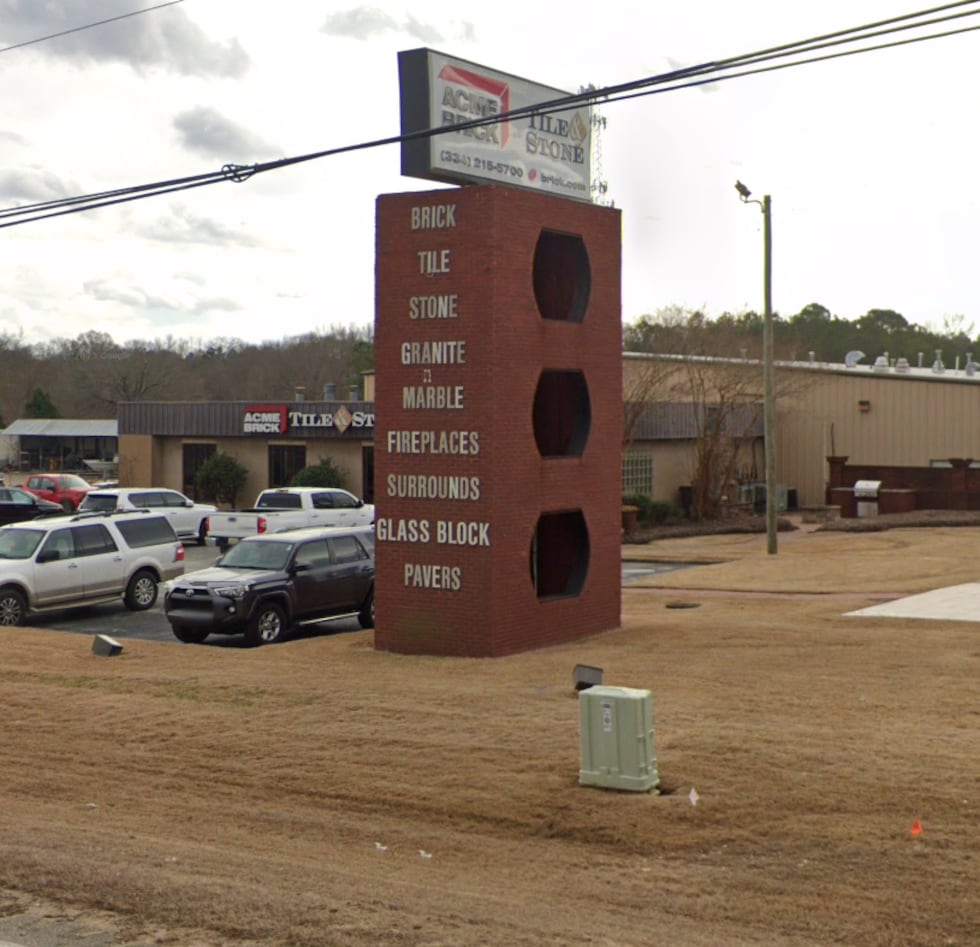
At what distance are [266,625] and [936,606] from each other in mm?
11044

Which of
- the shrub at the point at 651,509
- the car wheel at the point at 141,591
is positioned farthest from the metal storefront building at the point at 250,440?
the car wheel at the point at 141,591

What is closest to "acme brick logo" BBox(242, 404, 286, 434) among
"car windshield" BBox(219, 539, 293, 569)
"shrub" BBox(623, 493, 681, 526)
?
"shrub" BBox(623, 493, 681, 526)

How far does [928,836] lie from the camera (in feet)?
31.1

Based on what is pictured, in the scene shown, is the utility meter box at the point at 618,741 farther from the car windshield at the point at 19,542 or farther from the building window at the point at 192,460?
the building window at the point at 192,460

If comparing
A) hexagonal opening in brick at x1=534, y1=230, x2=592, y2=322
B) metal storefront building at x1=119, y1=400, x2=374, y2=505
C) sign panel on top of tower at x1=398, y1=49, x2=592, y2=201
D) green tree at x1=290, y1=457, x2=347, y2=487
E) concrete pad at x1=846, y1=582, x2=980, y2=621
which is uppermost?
sign panel on top of tower at x1=398, y1=49, x2=592, y2=201

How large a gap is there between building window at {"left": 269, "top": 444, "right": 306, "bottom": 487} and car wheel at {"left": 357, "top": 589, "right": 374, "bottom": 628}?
2536 centimetres

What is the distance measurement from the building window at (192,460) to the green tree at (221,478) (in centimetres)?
112

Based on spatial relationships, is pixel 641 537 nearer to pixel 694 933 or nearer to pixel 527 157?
pixel 527 157

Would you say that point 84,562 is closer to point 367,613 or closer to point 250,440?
point 367,613

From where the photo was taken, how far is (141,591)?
25609mm

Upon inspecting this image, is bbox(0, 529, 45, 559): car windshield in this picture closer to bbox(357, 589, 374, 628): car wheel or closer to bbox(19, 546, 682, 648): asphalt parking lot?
bbox(19, 546, 682, 648): asphalt parking lot

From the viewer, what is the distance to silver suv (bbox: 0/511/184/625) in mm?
23328

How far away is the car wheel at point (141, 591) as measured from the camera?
25422 millimetres

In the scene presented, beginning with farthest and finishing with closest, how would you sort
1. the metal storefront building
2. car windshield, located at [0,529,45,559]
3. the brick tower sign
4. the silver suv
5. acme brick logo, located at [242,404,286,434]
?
1. acme brick logo, located at [242,404,286,434]
2. the metal storefront building
3. car windshield, located at [0,529,45,559]
4. the silver suv
5. the brick tower sign
